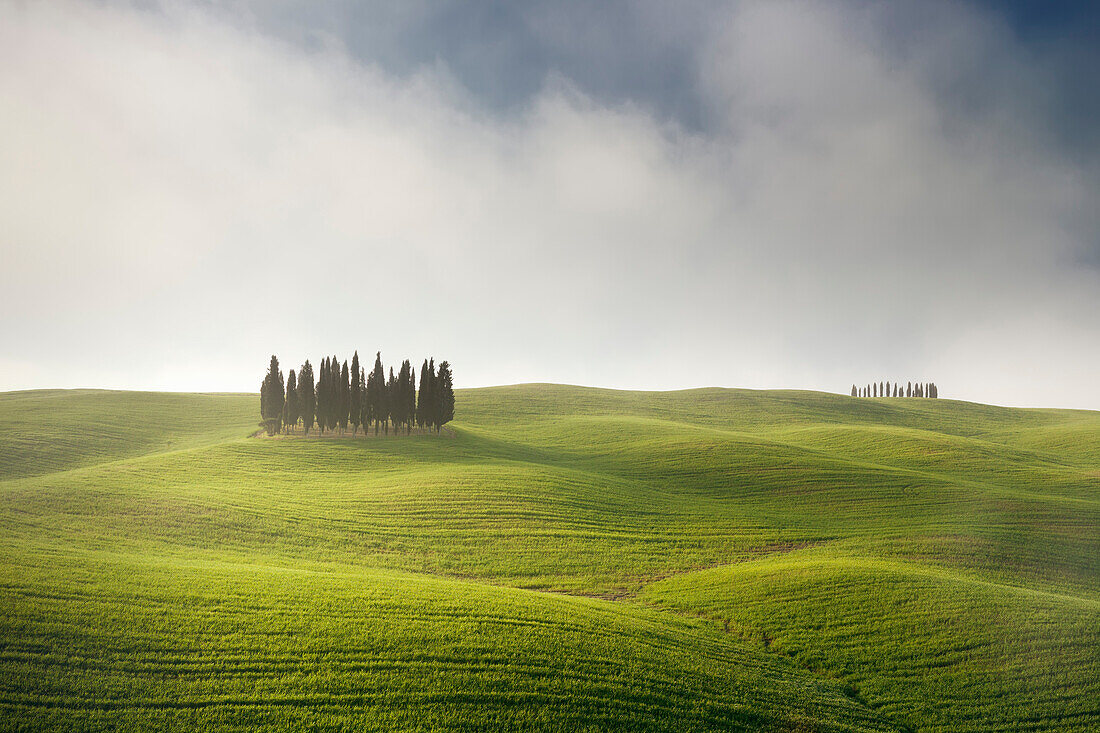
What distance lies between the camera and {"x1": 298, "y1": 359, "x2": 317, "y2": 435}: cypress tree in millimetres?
68562

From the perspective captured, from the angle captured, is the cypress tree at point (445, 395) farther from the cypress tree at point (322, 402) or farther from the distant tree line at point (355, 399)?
the cypress tree at point (322, 402)

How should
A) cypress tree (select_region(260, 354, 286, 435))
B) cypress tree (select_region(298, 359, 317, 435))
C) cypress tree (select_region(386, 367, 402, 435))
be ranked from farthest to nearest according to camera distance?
cypress tree (select_region(260, 354, 286, 435))
cypress tree (select_region(386, 367, 402, 435))
cypress tree (select_region(298, 359, 317, 435))

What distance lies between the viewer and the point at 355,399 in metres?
69.9

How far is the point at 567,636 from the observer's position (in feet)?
51.4

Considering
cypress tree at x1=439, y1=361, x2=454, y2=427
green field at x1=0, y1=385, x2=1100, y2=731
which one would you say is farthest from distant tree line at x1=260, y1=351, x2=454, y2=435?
green field at x1=0, y1=385, x2=1100, y2=731

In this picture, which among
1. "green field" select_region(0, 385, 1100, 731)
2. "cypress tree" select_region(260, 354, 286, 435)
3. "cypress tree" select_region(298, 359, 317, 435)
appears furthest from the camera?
"cypress tree" select_region(260, 354, 286, 435)

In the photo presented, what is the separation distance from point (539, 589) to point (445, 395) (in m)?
49.5

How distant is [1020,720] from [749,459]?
42.5 metres

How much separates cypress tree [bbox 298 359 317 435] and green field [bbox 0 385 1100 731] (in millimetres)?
9979

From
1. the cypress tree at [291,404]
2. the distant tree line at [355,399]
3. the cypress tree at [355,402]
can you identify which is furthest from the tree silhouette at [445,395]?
the cypress tree at [291,404]

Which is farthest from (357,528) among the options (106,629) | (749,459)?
(749,459)

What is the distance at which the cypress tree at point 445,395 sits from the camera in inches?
2815

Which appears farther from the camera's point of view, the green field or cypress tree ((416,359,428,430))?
cypress tree ((416,359,428,430))

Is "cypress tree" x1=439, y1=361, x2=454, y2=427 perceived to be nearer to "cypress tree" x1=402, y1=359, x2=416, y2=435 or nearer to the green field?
"cypress tree" x1=402, y1=359, x2=416, y2=435
